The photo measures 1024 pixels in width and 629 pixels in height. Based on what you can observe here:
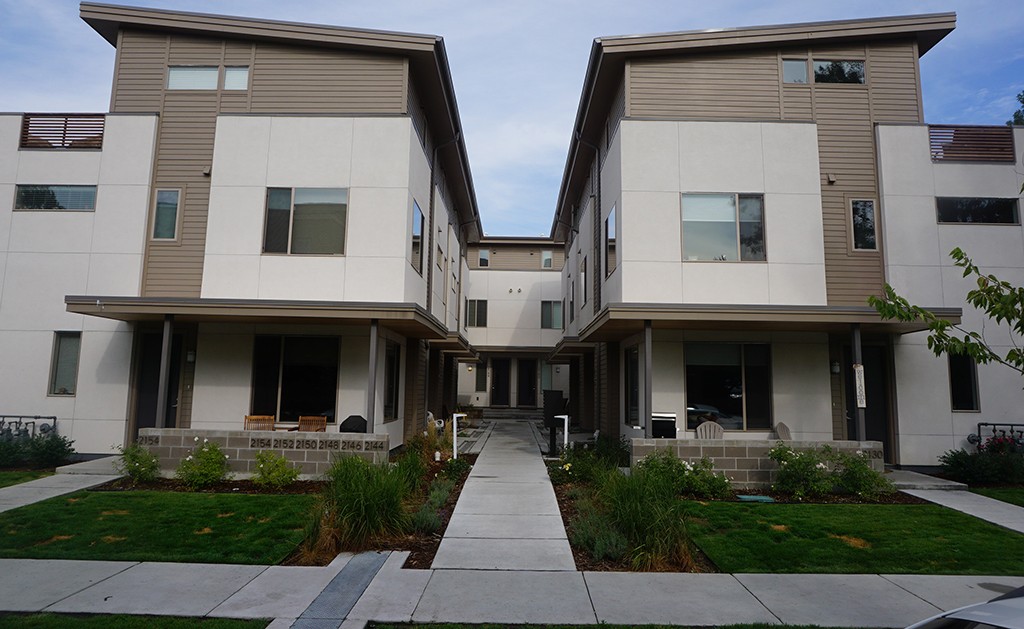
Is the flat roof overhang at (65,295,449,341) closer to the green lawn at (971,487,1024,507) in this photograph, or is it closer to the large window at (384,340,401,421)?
the large window at (384,340,401,421)

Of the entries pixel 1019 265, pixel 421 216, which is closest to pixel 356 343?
pixel 421 216

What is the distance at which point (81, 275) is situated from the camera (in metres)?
13.0

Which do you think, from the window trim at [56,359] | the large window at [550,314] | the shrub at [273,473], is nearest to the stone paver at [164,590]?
the shrub at [273,473]

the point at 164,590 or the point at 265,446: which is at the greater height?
the point at 265,446

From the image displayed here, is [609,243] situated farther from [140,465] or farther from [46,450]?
[46,450]

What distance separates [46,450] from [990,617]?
14370 mm

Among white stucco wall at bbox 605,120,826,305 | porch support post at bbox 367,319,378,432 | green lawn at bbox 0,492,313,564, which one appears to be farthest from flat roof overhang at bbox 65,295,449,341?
white stucco wall at bbox 605,120,826,305

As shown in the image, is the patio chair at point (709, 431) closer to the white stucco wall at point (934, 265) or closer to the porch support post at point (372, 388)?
the white stucco wall at point (934, 265)

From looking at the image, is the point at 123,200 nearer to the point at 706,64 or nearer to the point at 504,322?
the point at 706,64

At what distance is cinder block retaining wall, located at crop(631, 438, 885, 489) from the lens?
10.4 meters

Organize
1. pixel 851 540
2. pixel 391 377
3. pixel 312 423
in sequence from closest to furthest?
pixel 851 540, pixel 312 423, pixel 391 377

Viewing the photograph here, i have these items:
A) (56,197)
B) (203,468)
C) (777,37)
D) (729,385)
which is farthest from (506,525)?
(56,197)

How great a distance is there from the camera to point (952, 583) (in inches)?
241

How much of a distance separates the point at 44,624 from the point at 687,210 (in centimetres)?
1128
